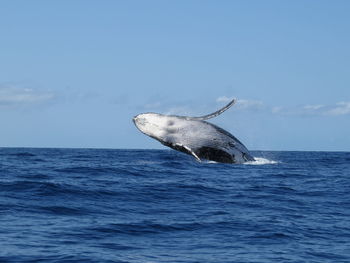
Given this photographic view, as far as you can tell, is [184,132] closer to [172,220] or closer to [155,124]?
→ [155,124]

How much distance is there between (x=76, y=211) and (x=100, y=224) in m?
1.58

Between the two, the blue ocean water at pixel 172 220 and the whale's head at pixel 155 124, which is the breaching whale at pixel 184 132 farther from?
the blue ocean water at pixel 172 220

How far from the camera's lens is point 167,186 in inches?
643

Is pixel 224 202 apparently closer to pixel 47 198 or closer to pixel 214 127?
pixel 47 198

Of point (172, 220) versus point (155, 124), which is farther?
point (155, 124)

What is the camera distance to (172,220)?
11312 mm

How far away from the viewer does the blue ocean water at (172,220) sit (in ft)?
28.7

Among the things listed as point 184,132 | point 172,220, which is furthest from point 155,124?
point 172,220

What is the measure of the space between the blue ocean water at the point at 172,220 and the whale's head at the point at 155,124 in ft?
4.53

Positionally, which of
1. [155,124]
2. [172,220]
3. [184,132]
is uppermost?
[155,124]

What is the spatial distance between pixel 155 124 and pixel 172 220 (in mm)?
7226

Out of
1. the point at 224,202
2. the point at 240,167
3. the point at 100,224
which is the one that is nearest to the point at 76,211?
the point at 100,224

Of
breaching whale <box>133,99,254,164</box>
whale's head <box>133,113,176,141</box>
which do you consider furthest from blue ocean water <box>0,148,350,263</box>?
whale's head <box>133,113,176,141</box>

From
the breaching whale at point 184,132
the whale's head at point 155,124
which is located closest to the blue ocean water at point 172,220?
the breaching whale at point 184,132
